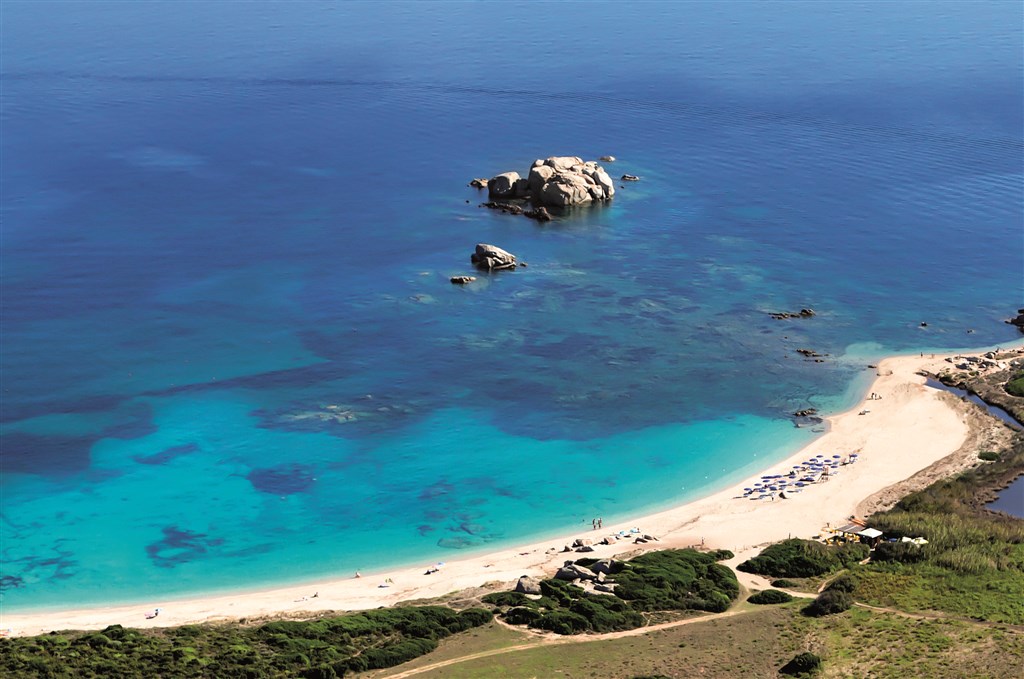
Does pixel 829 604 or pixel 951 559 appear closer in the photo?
pixel 829 604

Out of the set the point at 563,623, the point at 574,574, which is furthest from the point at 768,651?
the point at 574,574

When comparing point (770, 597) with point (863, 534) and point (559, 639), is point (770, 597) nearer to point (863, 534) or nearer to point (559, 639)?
point (863, 534)

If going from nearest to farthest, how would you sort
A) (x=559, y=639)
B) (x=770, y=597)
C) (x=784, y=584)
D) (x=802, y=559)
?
(x=559, y=639) < (x=770, y=597) < (x=784, y=584) < (x=802, y=559)

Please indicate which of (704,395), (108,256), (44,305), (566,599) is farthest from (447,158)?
(566,599)

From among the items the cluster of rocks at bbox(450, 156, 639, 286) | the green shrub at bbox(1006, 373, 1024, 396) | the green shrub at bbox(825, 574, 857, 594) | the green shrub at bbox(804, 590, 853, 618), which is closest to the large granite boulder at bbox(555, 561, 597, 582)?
the green shrub at bbox(804, 590, 853, 618)

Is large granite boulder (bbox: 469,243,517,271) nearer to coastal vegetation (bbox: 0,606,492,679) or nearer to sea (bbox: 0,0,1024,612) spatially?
sea (bbox: 0,0,1024,612)

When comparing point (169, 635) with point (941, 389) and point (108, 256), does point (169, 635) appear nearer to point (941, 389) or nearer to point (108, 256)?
point (941, 389)

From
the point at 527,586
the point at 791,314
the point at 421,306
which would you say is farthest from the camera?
the point at 421,306
